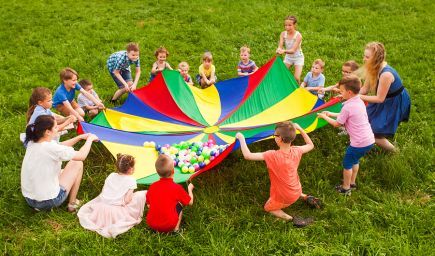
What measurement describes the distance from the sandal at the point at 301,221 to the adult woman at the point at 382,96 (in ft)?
4.97

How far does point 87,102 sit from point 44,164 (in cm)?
238

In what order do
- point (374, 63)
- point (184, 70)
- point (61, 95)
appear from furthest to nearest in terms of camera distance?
point (184, 70), point (61, 95), point (374, 63)

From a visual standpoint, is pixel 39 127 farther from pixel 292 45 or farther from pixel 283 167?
pixel 292 45

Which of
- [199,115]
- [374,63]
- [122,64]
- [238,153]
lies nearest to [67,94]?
[122,64]

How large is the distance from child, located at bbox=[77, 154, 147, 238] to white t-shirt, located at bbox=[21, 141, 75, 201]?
40 cm

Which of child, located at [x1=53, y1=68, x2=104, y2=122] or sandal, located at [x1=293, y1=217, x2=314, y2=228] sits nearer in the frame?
sandal, located at [x1=293, y1=217, x2=314, y2=228]

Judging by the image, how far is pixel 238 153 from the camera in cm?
530

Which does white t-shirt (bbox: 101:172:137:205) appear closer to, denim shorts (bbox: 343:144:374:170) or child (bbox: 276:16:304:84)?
denim shorts (bbox: 343:144:374:170)

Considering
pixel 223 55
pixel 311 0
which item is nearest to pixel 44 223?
pixel 223 55

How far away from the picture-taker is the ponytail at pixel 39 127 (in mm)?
4016

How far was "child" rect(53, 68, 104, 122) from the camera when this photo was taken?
5.58 metres

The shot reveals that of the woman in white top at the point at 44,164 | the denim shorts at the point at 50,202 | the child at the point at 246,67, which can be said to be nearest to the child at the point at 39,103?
the woman in white top at the point at 44,164

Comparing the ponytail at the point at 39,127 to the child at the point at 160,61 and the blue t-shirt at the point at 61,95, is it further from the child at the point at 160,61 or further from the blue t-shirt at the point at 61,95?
the child at the point at 160,61

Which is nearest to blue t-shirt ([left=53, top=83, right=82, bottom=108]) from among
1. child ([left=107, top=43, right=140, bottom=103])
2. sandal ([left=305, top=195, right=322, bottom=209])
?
child ([left=107, top=43, right=140, bottom=103])
